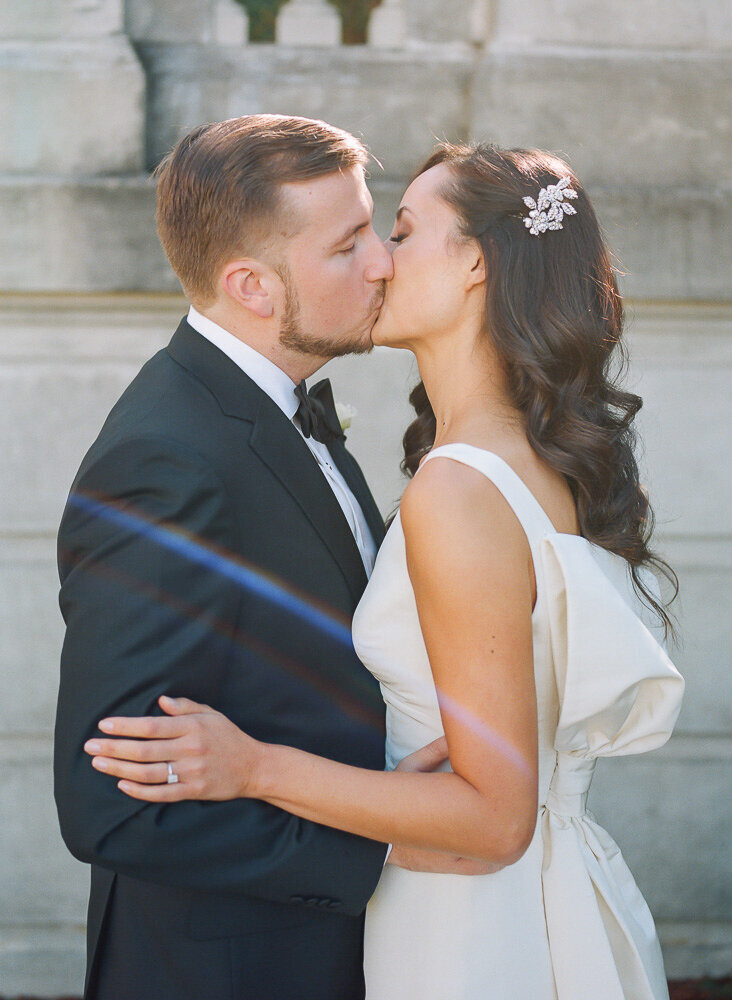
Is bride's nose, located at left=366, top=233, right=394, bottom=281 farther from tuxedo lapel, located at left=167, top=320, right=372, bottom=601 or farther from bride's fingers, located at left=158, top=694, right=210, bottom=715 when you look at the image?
bride's fingers, located at left=158, top=694, right=210, bottom=715

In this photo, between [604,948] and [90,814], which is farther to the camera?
[604,948]

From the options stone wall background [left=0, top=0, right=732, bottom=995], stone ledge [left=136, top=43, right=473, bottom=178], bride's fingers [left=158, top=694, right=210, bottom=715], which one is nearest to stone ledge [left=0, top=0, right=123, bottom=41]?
stone wall background [left=0, top=0, right=732, bottom=995]

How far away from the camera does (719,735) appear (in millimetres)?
4031

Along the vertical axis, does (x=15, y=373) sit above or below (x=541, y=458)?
below

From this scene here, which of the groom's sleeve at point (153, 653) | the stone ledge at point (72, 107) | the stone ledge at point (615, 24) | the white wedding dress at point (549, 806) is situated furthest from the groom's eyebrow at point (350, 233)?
the stone ledge at point (615, 24)

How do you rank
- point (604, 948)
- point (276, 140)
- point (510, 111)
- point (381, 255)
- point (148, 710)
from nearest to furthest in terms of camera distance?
A: point (148, 710), point (604, 948), point (276, 140), point (381, 255), point (510, 111)

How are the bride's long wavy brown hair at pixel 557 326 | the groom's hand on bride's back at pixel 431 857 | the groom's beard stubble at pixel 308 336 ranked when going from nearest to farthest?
the groom's hand on bride's back at pixel 431 857 < the bride's long wavy brown hair at pixel 557 326 < the groom's beard stubble at pixel 308 336

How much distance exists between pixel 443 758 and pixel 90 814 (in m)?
0.71

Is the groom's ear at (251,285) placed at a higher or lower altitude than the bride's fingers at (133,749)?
higher

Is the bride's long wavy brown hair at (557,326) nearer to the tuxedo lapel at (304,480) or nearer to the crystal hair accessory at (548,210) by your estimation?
the crystal hair accessory at (548,210)

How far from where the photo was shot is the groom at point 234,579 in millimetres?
1744

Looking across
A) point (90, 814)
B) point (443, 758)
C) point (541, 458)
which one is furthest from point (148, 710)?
point (541, 458)

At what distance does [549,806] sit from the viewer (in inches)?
83.0

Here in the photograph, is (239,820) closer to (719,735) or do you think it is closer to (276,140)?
(276,140)
